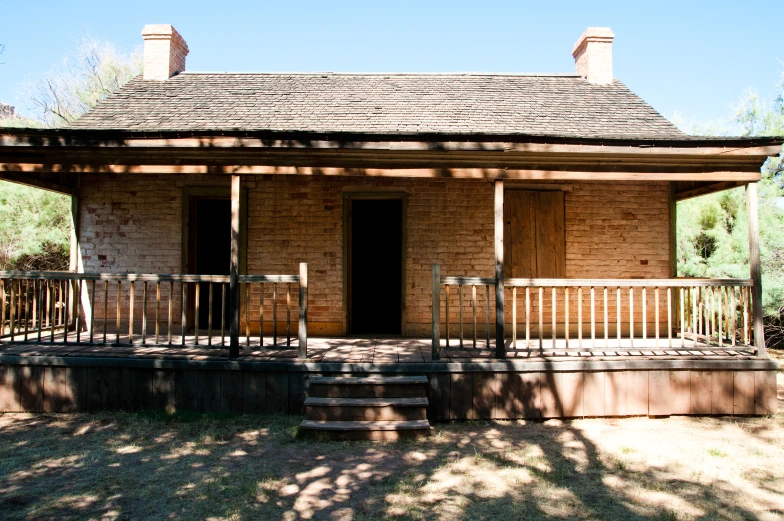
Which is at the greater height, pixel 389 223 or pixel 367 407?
pixel 389 223

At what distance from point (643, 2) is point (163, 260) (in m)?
13.2

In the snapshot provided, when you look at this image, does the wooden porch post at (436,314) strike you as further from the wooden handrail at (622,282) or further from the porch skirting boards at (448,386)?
the wooden handrail at (622,282)

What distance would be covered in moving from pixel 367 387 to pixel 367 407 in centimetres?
29

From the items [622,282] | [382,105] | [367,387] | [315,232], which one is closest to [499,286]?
[622,282]

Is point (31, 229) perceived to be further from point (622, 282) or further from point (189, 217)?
point (622, 282)

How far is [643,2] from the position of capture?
12984 mm

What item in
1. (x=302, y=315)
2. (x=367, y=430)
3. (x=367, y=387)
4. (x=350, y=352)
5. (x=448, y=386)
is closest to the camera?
(x=367, y=430)

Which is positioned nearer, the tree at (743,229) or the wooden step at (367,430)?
the wooden step at (367,430)

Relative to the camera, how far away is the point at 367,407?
5.47m

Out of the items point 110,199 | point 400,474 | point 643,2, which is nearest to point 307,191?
point 110,199

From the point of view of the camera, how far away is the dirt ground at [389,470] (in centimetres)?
376

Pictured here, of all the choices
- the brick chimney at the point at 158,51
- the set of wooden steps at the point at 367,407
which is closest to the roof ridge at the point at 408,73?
the brick chimney at the point at 158,51

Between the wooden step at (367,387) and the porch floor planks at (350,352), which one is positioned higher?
the porch floor planks at (350,352)

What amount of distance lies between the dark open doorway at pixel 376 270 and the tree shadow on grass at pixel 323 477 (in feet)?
12.6
